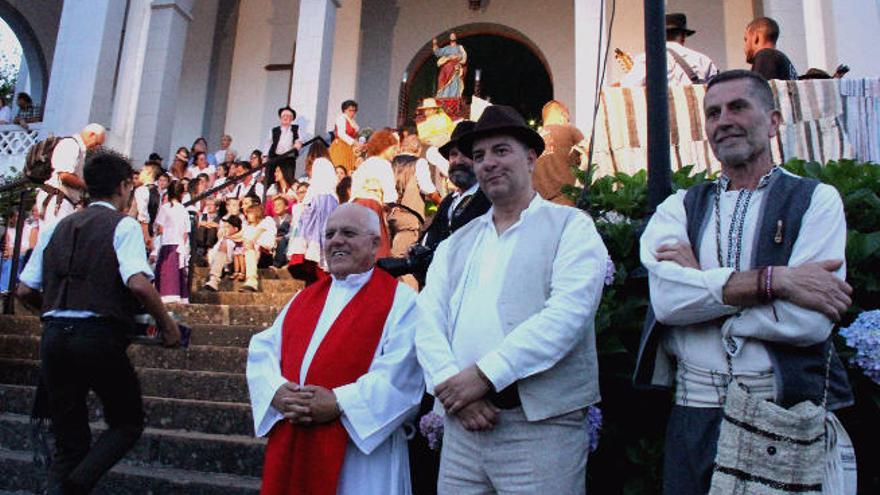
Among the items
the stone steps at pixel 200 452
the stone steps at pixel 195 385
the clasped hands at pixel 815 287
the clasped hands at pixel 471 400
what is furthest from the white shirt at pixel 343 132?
the clasped hands at pixel 815 287

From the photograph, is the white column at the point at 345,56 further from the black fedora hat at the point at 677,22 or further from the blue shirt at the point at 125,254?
the blue shirt at the point at 125,254

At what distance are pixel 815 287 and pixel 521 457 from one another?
102 cm

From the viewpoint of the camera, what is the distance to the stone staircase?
4352 millimetres

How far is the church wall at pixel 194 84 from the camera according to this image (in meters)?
16.7

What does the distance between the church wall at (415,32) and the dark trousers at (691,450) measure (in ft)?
46.3

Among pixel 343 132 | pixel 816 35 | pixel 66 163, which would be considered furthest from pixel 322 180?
pixel 816 35

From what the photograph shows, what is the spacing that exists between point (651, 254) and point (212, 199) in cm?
1007

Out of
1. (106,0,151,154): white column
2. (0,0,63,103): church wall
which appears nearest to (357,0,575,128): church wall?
(106,0,151,154): white column

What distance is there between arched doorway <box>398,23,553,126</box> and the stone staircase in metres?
10.6

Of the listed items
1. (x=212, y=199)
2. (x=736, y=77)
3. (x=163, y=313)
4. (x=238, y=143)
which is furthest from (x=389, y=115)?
(x=736, y=77)

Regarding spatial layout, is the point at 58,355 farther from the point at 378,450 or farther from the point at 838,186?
the point at 838,186

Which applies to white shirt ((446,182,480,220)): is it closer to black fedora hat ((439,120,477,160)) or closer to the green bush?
black fedora hat ((439,120,477,160))

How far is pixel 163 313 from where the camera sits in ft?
11.6

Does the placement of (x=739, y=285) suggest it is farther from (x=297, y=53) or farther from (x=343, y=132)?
(x=297, y=53)
